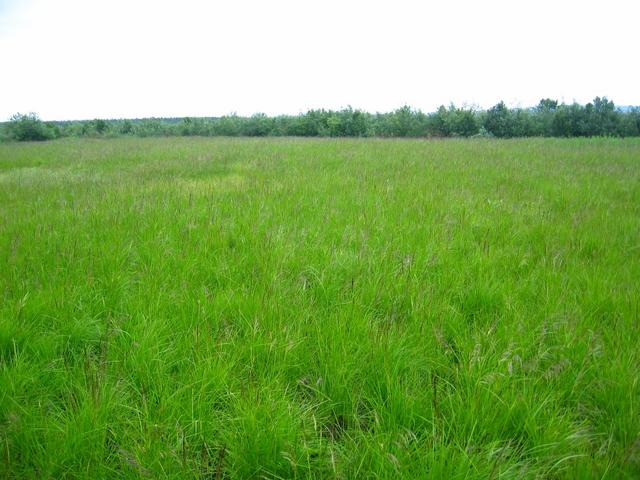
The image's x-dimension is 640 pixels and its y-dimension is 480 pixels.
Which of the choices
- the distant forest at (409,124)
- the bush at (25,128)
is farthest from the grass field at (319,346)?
the bush at (25,128)

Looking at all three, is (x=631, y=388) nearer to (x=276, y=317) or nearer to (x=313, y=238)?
(x=276, y=317)

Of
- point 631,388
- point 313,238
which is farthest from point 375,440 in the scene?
point 313,238

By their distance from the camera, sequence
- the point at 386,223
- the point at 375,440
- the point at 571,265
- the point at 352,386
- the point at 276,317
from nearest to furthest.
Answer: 1. the point at 375,440
2. the point at 352,386
3. the point at 276,317
4. the point at 571,265
5. the point at 386,223

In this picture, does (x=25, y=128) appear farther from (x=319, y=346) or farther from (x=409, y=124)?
(x=319, y=346)

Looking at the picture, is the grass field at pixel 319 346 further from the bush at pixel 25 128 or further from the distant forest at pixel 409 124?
the bush at pixel 25 128

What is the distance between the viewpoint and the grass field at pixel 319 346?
1391 millimetres

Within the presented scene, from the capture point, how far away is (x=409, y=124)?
31375mm

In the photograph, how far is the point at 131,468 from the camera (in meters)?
1.30

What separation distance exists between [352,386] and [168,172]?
8.82 metres

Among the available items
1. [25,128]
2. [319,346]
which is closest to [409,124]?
[319,346]

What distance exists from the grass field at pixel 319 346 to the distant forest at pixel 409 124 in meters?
28.2

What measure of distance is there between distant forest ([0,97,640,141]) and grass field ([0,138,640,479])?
28187 mm

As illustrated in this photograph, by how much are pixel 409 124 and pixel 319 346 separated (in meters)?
32.2

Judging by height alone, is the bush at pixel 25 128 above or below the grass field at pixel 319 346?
above
